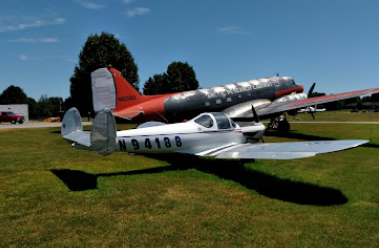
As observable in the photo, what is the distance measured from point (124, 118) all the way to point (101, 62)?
34.4 meters

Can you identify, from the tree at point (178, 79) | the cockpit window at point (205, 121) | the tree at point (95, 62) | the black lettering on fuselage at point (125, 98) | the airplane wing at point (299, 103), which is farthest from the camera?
the tree at point (178, 79)

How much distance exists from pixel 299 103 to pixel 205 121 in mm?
15190

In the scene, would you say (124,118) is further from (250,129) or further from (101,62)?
(101,62)

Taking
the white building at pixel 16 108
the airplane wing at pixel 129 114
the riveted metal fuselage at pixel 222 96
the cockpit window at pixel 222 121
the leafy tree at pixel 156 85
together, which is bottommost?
the cockpit window at pixel 222 121

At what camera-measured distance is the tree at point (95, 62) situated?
5069 cm

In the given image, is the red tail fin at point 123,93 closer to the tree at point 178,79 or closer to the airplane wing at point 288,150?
the airplane wing at point 288,150

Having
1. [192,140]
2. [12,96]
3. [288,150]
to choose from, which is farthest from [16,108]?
[288,150]

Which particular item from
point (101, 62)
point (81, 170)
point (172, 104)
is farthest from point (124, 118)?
point (101, 62)

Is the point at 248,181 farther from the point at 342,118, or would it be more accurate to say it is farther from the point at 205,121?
the point at 342,118

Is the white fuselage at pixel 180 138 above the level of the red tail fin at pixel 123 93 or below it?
below

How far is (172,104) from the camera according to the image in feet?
72.7

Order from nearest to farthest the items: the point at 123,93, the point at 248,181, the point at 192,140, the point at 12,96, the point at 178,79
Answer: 1. the point at 248,181
2. the point at 192,140
3. the point at 123,93
4. the point at 178,79
5. the point at 12,96

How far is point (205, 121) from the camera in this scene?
429 inches

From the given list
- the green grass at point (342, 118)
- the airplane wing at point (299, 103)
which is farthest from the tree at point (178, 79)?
the airplane wing at point (299, 103)
